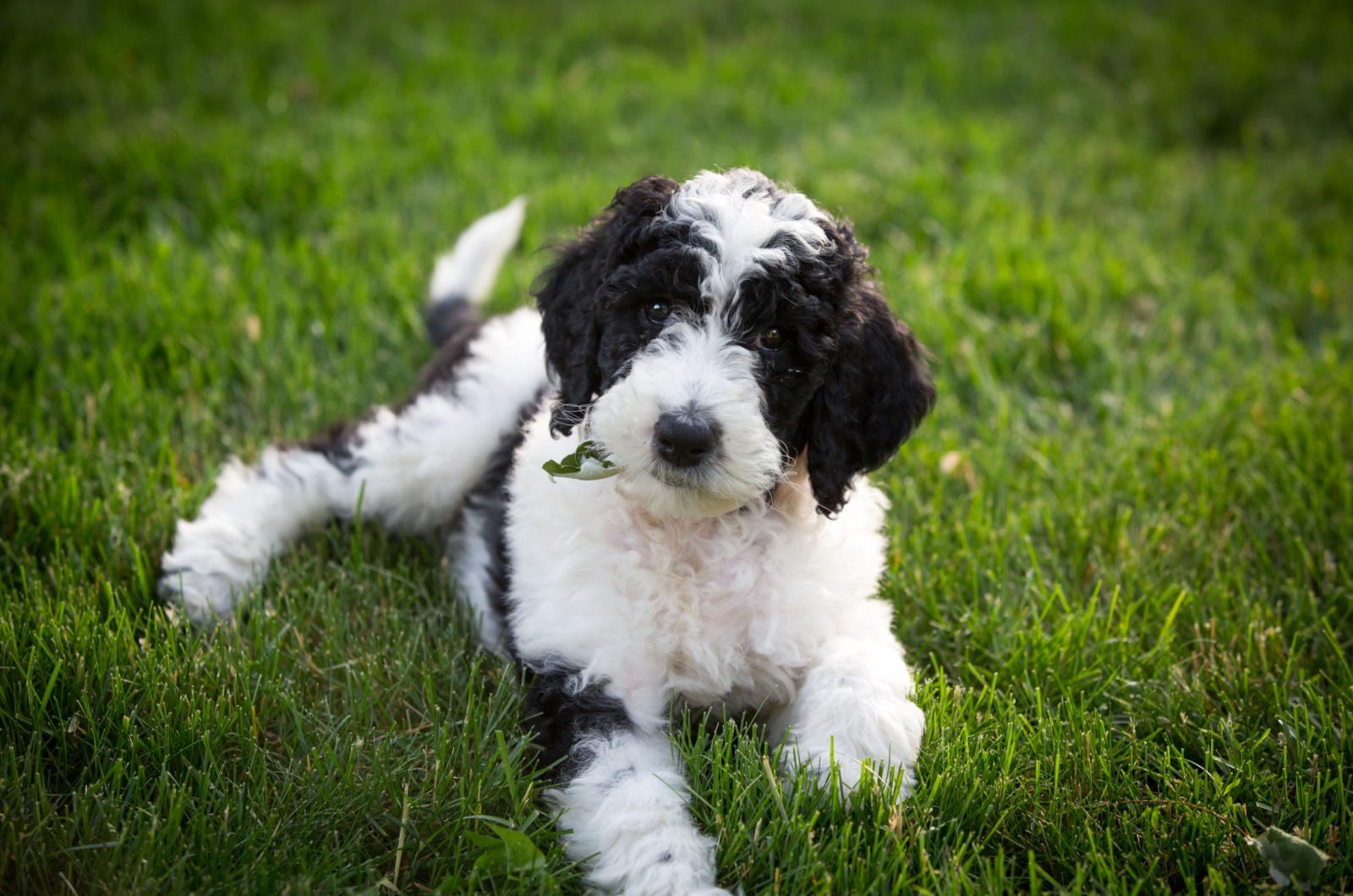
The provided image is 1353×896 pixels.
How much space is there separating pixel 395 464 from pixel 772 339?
1.45 m

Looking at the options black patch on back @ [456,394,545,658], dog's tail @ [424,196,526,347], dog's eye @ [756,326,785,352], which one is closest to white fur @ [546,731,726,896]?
black patch on back @ [456,394,545,658]

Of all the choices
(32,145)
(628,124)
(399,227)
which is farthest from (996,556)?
(32,145)

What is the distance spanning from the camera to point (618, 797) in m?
2.19

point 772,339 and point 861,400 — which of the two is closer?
point 772,339

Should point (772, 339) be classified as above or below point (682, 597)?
above

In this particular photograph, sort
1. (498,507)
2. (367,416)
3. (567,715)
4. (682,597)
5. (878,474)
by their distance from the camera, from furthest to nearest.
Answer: (878,474) < (367,416) < (498,507) < (682,597) < (567,715)

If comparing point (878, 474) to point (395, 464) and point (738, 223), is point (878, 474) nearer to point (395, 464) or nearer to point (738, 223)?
point (738, 223)

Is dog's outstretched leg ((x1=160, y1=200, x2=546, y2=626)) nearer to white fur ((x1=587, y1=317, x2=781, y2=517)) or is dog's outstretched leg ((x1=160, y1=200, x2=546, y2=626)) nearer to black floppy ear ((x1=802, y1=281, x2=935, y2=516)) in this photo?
white fur ((x1=587, y1=317, x2=781, y2=517))

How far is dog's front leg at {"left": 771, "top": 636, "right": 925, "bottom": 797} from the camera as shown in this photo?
7.58ft

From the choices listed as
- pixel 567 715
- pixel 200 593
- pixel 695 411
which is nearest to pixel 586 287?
pixel 695 411

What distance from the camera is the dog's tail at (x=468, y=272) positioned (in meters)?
4.01

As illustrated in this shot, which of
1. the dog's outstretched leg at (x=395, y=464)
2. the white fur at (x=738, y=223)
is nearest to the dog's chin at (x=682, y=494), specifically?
the white fur at (x=738, y=223)

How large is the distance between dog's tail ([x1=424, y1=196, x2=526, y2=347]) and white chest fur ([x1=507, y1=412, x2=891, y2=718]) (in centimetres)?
156

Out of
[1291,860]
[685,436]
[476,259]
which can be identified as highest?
[685,436]
